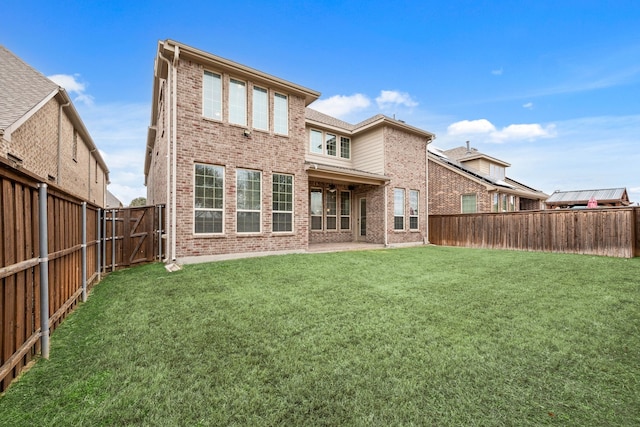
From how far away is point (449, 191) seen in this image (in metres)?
17.2

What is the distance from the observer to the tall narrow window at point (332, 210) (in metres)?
13.8

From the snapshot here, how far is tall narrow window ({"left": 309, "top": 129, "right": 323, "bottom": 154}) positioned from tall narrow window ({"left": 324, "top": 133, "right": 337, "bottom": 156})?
1.30 feet

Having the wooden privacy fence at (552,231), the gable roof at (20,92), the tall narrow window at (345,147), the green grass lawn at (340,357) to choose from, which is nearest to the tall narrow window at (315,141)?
the tall narrow window at (345,147)

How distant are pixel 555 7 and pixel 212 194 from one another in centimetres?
1381

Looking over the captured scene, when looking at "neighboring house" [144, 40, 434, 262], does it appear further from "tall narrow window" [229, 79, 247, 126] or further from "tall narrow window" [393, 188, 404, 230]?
"tall narrow window" [393, 188, 404, 230]

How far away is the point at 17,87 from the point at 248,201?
26.6 feet

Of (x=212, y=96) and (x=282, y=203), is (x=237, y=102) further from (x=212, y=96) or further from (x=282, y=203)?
(x=282, y=203)

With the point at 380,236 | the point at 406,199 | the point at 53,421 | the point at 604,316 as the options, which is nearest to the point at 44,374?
the point at 53,421

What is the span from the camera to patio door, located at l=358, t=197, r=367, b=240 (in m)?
14.3

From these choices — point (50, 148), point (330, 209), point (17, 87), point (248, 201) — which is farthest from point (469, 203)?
point (17, 87)

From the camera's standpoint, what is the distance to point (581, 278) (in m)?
6.38

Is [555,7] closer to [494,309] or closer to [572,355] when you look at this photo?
[494,309]

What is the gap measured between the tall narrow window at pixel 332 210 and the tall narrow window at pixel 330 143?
198 centimetres

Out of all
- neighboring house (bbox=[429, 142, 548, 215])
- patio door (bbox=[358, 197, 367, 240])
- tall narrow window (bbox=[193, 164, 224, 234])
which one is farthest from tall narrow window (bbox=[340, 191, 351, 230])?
tall narrow window (bbox=[193, 164, 224, 234])
